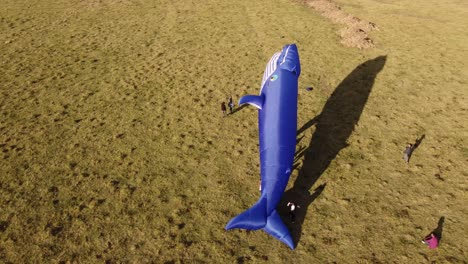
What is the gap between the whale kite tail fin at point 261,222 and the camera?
1156cm

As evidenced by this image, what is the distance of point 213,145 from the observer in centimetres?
1814

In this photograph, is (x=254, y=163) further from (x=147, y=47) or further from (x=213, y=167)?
(x=147, y=47)

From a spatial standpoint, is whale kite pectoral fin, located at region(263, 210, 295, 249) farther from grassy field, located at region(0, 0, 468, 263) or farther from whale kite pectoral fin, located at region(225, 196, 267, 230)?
grassy field, located at region(0, 0, 468, 263)

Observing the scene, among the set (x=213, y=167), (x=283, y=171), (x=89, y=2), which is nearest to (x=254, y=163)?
(x=213, y=167)

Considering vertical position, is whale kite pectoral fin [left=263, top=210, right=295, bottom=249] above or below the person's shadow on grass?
above

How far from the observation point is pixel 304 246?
13070mm

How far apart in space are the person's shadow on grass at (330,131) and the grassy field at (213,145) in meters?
0.10

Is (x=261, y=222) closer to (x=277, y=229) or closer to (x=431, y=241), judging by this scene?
(x=277, y=229)

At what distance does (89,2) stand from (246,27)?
21401 mm

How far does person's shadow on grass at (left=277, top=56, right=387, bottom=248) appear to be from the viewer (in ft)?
48.9

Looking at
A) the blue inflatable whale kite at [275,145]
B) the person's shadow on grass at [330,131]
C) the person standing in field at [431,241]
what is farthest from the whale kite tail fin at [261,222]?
the person standing in field at [431,241]

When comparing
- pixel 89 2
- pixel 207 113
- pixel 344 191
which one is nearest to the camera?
pixel 344 191

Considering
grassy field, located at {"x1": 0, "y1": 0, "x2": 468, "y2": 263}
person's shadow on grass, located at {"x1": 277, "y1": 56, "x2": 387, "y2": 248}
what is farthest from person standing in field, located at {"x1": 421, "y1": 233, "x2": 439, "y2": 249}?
person's shadow on grass, located at {"x1": 277, "y1": 56, "x2": 387, "y2": 248}

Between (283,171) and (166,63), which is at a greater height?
(283,171)
